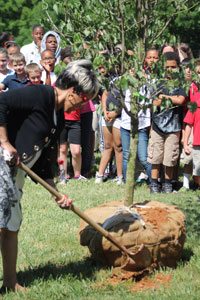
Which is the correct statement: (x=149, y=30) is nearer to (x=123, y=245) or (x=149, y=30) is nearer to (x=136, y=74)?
(x=136, y=74)

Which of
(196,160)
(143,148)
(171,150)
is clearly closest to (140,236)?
(196,160)

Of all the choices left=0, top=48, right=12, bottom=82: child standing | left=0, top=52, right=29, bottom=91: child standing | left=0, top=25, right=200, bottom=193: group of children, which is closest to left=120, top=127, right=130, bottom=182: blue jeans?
left=0, top=25, right=200, bottom=193: group of children

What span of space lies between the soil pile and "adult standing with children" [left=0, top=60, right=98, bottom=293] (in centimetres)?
66

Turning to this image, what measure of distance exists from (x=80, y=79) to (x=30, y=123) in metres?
0.55

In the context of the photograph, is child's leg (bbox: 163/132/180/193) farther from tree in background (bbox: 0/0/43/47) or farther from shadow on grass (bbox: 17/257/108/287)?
tree in background (bbox: 0/0/43/47)

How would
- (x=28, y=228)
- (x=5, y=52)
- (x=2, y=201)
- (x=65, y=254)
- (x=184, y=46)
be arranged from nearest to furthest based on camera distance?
(x=2, y=201) → (x=65, y=254) → (x=28, y=228) → (x=5, y=52) → (x=184, y=46)

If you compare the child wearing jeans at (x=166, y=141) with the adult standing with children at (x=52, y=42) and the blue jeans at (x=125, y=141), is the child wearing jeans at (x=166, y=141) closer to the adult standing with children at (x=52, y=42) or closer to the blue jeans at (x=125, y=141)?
the blue jeans at (x=125, y=141)

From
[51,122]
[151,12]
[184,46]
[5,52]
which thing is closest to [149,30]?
[151,12]

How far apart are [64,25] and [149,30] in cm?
84

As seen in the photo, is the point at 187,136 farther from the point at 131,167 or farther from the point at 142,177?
the point at 131,167

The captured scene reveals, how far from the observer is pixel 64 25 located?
17.7 feet

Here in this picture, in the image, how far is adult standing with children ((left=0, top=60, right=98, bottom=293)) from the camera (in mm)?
4551

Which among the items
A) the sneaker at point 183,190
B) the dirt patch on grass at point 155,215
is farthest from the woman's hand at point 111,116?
the dirt patch on grass at point 155,215

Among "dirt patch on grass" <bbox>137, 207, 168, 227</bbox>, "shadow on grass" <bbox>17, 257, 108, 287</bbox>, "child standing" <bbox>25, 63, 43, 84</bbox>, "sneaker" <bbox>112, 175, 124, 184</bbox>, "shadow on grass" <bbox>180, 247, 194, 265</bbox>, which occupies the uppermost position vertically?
"child standing" <bbox>25, 63, 43, 84</bbox>
